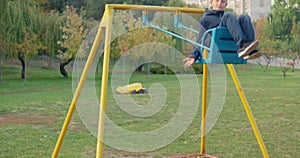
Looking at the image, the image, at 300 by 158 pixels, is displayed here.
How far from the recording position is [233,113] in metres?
10.0

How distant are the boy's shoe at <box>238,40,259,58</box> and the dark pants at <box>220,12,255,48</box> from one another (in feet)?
0.14

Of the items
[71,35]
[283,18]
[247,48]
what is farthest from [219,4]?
[283,18]

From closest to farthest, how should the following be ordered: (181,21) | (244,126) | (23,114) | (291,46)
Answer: (181,21)
(244,126)
(23,114)
(291,46)

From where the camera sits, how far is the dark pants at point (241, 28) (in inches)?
147

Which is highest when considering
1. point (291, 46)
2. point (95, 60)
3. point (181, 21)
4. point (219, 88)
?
point (181, 21)

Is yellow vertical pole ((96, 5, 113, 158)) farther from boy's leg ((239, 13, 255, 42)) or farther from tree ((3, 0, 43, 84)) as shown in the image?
tree ((3, 0, 43, 84))

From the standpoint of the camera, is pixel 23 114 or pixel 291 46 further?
pixel 291 46

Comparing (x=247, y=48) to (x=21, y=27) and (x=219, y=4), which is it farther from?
(x=21, y=27)

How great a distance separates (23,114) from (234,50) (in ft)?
23.0

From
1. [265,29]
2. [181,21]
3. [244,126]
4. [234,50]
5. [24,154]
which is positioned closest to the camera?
[234,50]

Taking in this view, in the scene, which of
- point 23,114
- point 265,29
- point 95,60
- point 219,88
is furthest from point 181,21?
point 265,29

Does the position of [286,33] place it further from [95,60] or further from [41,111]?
[95,60]

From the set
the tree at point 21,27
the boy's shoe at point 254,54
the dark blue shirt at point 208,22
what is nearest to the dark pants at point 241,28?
the boy's shoe at point 254,54

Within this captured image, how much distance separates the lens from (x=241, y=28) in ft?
12.4
